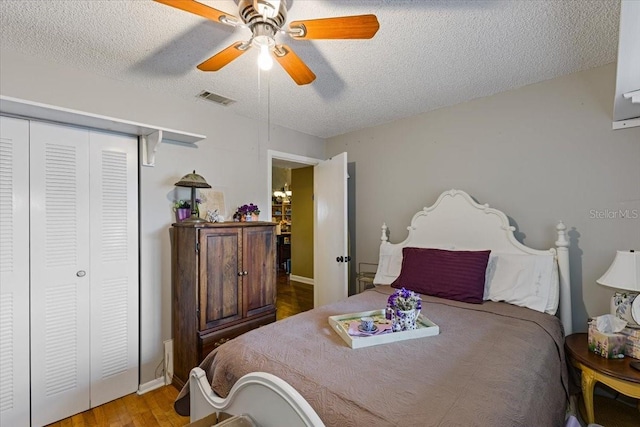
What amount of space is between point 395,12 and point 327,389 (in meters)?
1.82

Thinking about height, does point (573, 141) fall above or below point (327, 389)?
above

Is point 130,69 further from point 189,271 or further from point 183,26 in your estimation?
point 189,271

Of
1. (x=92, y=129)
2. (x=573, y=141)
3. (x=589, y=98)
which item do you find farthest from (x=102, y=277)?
(x=589, y=98)

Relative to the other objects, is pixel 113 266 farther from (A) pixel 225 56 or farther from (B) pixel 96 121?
(A) pixel 225 56

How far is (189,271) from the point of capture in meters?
2.38

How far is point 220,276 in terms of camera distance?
2.46 meters

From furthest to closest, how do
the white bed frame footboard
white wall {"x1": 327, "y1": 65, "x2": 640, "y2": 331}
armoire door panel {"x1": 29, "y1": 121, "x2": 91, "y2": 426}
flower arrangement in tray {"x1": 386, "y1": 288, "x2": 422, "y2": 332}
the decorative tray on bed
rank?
white wall {"x1": 327, "y1": 65, "x2": 640, "y2": 331}
armoire door panel {"x1": 29, "y1": 121, "x2": 91, "y2": 426}
flower arrangement in tray {"x1": 386, "y1": 288, "x2": 422, "y2": 332}
the decorative tray on bed
the white bed frame footboard

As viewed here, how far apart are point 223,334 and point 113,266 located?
1011mm

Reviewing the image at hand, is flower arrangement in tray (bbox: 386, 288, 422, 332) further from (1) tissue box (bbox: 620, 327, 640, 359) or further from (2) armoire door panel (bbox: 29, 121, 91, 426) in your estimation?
(2) armoire door panel (bbox: 29, 121, 91, 426)

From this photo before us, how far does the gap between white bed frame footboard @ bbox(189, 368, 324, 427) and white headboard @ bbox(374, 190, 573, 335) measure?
198 centimetres

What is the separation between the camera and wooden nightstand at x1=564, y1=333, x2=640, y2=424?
5.09 feet

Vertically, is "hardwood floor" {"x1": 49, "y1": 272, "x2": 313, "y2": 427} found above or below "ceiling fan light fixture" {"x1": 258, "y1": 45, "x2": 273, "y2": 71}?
below

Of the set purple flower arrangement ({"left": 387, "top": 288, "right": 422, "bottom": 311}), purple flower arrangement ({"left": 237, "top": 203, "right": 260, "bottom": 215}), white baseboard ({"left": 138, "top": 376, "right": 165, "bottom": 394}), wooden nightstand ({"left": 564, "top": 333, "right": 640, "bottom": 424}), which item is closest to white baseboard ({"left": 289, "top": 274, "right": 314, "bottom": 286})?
purple flower arrangement ({"left": 237, "top": 203, "right": 260, "bottom": 215})

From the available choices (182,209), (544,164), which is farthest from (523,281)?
(182,209)
